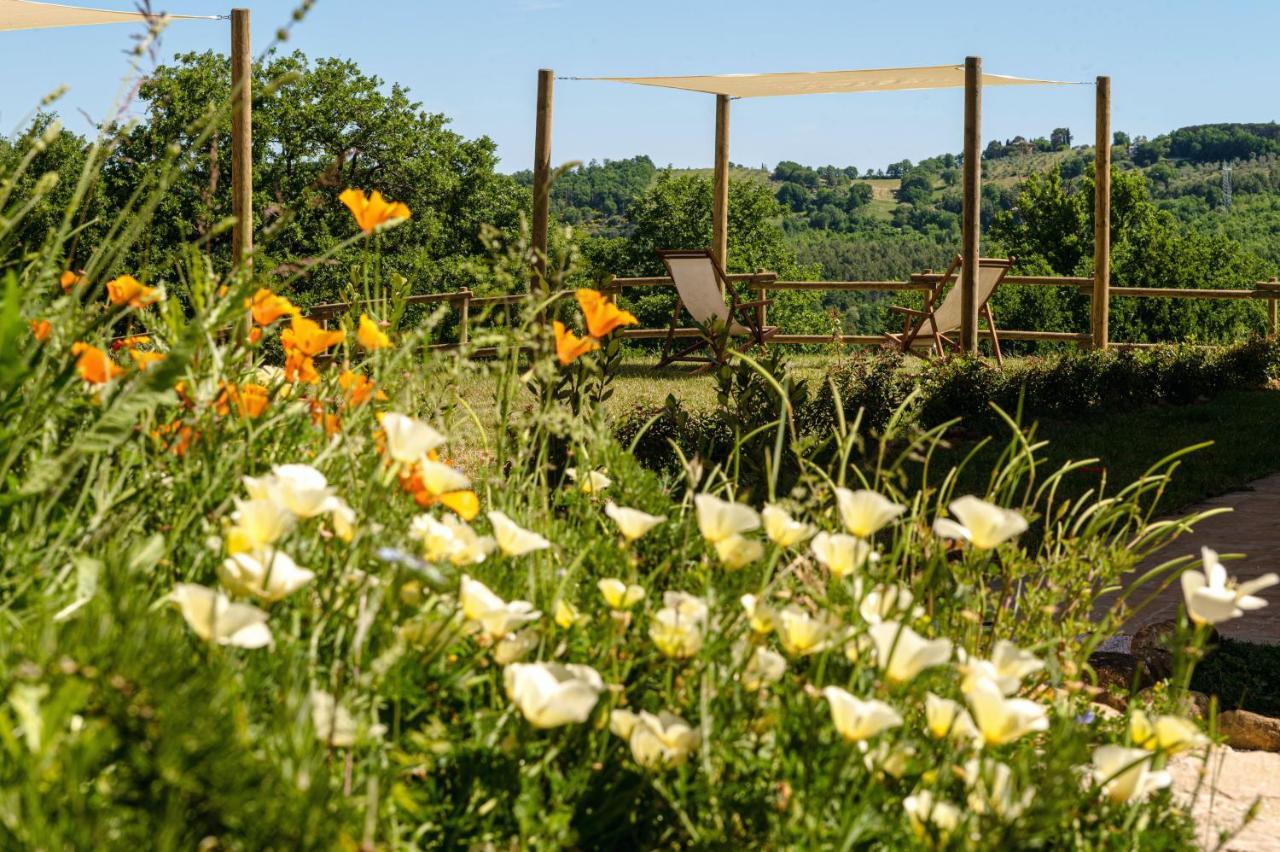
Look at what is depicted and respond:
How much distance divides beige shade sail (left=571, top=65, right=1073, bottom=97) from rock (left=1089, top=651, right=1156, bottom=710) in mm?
7744

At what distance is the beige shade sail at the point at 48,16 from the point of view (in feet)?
27.2

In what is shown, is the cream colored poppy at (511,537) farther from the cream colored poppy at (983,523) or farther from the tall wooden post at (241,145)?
the tall wooden post at (241,145)

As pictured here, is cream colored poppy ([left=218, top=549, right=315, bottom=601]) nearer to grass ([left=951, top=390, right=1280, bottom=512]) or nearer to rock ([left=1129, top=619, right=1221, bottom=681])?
rock ([left=1129, top=619, right=1221, bottom=681])

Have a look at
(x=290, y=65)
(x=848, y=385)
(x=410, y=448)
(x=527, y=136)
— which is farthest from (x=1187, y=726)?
(x=290, y=65)

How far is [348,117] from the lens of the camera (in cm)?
2759

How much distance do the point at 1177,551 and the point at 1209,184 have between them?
218ft

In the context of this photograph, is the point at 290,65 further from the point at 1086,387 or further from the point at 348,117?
the point at 1086,387

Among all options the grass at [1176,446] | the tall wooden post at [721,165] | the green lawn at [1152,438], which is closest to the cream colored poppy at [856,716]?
the green lawn at [1152,438]

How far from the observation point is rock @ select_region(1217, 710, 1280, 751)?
2.41m

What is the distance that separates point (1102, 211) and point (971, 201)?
1.73 metres

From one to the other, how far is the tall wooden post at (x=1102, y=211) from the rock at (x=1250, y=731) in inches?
309

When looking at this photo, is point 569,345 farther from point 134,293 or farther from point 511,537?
point 134,293

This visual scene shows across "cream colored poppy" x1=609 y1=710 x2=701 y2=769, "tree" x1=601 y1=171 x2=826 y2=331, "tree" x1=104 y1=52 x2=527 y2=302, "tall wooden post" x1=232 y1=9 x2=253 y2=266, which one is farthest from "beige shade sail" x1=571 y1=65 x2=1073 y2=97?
"tree" x1=601 y1=171 x2=826 y2=331

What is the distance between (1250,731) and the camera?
243 cm
